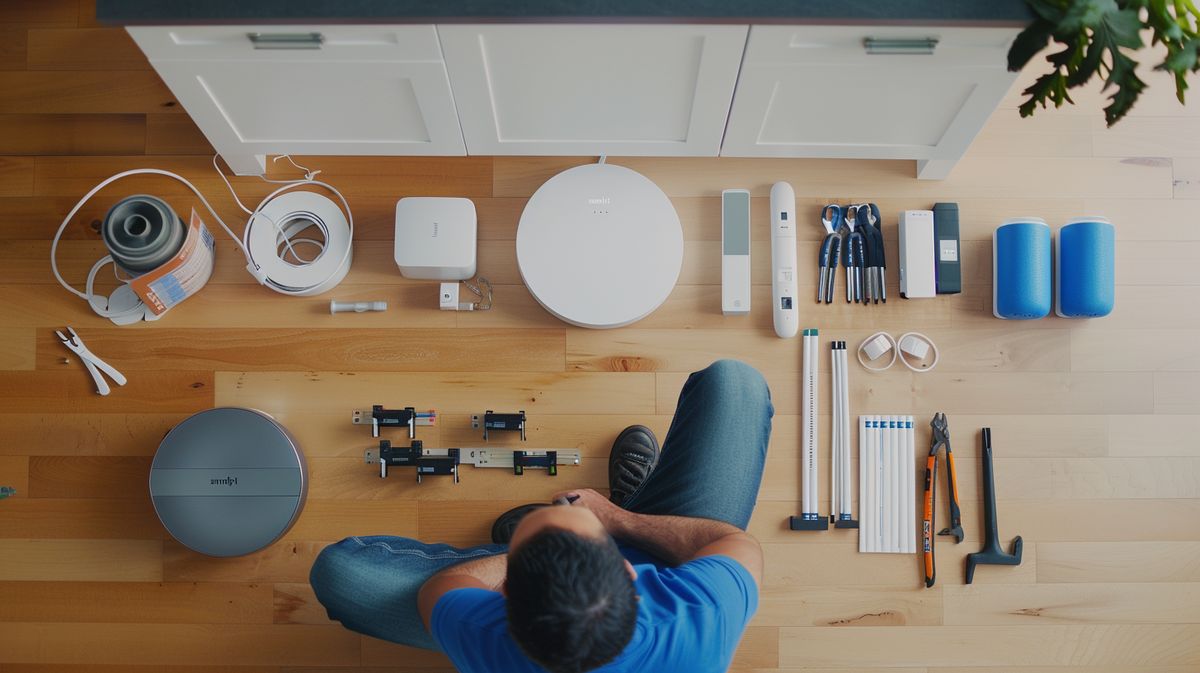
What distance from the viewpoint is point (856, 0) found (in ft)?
3.89

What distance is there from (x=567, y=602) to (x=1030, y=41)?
1.06 metres

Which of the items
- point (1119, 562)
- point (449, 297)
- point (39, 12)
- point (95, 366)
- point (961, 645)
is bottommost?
point (961, 645)

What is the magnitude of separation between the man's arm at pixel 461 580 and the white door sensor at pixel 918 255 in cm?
105

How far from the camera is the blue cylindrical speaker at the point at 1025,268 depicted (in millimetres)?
1628

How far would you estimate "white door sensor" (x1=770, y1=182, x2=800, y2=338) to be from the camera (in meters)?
1.66

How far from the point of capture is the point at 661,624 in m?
0.99

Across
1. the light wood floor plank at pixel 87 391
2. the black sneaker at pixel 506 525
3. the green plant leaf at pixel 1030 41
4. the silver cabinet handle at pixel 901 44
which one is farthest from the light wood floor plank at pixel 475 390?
the green plant leaf at pixel 1030 41

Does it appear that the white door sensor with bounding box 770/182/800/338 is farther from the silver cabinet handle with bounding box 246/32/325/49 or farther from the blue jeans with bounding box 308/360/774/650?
the silver cabinet handle with bounding box 246/32/325/49

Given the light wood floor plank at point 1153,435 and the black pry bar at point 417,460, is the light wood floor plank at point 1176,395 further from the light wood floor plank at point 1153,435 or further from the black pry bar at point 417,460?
the black pry bar at point 417,460

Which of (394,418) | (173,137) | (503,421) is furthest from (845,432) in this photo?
(173,137)

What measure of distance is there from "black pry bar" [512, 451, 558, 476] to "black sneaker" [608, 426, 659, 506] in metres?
0.12

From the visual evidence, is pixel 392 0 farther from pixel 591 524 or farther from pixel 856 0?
pixel 591 524

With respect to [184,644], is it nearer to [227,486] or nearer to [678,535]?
[227,486]

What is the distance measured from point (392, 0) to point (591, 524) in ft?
2.82
